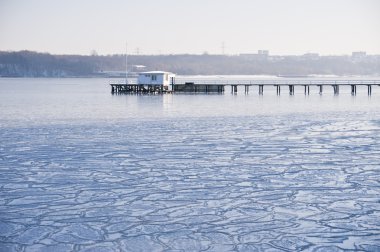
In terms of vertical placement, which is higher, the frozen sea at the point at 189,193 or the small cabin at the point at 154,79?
the small cabin at the point at 154,79

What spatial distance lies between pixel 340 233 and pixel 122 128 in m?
19.4

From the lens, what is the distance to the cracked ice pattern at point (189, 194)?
957 centimetres

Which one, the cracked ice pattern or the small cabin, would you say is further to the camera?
the small cabin

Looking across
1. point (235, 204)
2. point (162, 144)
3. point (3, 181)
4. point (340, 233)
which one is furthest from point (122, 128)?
point (340, 233)

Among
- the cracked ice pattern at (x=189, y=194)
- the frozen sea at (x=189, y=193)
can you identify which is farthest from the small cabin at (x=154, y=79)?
the cracked ice pattern at (x=189, y=194)

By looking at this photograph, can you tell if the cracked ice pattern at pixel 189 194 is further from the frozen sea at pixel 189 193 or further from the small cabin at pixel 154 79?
the small cabin at pixel 154 79

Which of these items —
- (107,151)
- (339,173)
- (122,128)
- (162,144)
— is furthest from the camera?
(122,128)

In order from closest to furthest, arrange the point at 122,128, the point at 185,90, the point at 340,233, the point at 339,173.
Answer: the point at 340,233 → the point at 339,173 → the point at 122,128 → the point at 185,90

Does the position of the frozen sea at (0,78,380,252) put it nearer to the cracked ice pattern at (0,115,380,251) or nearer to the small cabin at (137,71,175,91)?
the cracked ice pattern at (0,115,380,251)

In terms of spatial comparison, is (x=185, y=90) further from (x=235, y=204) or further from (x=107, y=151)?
(x=235, y=204)

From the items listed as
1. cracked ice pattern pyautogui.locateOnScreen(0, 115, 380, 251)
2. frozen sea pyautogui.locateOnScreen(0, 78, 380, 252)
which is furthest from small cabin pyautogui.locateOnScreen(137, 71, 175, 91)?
cracked ice pattern pyautogui.locateOnScreen(0, 115, 380, 251)

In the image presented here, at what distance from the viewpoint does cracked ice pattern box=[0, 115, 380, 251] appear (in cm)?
957

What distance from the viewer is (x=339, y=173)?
1523 centimetres

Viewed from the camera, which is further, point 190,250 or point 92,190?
point 92,190
